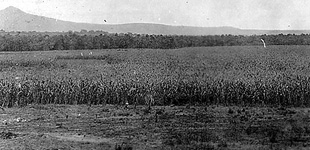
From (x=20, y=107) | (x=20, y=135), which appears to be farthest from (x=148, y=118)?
(x=20, y=107)

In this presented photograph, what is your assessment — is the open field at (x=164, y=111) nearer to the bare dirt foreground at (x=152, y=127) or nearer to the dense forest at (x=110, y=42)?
the bare dirt foreground at (x=152, y=127)

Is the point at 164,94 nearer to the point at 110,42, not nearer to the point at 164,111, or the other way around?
the point at 164,111

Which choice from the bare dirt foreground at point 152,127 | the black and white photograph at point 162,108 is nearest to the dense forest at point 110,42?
the black and white photograph at point 162,108

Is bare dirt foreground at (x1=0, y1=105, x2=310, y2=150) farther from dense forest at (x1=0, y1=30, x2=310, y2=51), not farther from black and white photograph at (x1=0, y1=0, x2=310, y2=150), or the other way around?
dense forest at (x1=0, y1=30, x2=310, y2=51)

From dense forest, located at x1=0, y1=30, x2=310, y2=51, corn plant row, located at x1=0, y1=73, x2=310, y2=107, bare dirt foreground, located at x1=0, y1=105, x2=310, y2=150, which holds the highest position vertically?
dense forest, located at x1=0, y1=30, x2=310, y2=51

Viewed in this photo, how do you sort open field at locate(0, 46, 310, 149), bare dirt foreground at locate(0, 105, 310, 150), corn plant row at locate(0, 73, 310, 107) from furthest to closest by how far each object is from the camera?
corn plant row at locate(0, 73, 310, 107), open field at locate(0, 46, 310, 149), bare dirt foreground at locate(0, 105, 310, 150)

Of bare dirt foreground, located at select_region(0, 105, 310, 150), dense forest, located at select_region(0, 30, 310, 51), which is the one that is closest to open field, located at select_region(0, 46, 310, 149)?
bare dirt foreground, located at select_region(0, 105, 310, 150)
